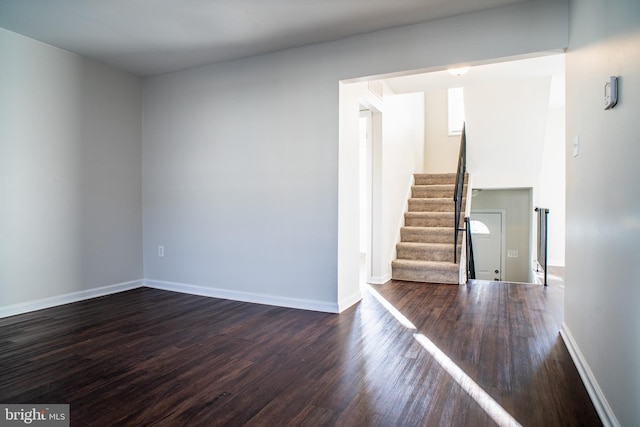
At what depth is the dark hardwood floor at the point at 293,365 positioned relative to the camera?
1738mm

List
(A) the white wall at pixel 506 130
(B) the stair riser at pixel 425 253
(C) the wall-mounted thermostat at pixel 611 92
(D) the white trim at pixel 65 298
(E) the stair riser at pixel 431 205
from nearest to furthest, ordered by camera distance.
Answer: (C) the wall-mounted thermostat at pixel 611 92 → (D) the white trim at pixel 65 298 → (B) the stair riser at pixel 425 253 → (A) the white wall at pixel 506 130 → (E) the stair riser at pixel 431 205

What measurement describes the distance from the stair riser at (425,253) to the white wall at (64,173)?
3314 mm

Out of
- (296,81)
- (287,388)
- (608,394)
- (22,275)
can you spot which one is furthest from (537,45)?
(22,275)

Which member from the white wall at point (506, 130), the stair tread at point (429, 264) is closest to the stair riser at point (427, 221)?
the stair tread at point (429, 264)

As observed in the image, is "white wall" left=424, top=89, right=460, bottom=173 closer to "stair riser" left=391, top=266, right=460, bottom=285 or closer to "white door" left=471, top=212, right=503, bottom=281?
"white door" left=471, top=212, right=503, bottom=281

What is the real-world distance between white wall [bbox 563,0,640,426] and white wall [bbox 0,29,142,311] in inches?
166

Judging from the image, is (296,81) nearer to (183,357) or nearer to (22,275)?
(183,357)

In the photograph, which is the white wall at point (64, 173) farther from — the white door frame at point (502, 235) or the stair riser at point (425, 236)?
the white door frame at point (502, 235)

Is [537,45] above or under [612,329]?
above

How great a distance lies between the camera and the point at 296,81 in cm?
354

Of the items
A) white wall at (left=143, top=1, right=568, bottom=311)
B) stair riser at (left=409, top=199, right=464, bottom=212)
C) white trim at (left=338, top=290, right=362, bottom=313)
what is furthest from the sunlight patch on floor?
stair riser at (left=409, top=199, right=464, bottom=212)

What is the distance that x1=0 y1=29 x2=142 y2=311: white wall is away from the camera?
3254mm

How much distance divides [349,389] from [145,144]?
12.3 ft

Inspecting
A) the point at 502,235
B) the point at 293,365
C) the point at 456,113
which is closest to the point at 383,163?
the point at 293,365
